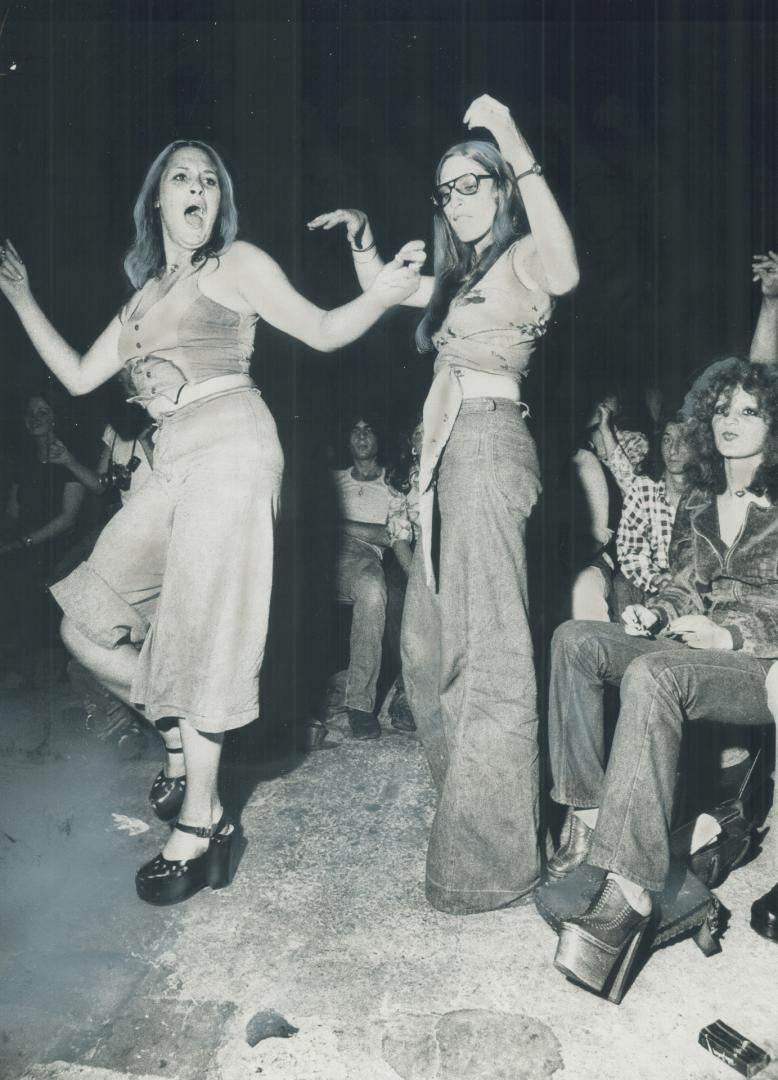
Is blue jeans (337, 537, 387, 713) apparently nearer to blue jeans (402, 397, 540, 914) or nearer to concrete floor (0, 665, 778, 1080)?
concrete floor (0, 665, 778, 1080)

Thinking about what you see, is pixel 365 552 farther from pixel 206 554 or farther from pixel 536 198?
pixel 536 198

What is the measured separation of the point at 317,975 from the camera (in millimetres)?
2463

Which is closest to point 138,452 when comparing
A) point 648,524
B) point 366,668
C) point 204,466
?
point 366,668

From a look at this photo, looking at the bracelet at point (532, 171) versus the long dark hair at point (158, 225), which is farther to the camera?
the long dark hair at point (158, 225)

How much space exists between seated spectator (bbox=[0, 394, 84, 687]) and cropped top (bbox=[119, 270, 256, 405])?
326cm

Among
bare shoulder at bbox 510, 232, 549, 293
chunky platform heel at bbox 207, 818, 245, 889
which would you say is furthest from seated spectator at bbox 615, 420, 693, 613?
chunky platform heel at bbox 207, 818, 245, 889

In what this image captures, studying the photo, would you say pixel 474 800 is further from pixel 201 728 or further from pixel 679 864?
pixel 201 728

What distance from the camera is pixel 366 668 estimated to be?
4.66 m

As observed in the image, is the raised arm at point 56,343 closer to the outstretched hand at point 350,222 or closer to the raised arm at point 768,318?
the outstretched hand at point 350,222

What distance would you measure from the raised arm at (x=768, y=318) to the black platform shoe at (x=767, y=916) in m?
2.02

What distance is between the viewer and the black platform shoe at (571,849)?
297 centimetres

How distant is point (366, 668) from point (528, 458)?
2.14 m

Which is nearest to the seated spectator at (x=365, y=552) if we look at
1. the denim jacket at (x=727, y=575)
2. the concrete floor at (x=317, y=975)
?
the concrete floor at (x=317, y=975)

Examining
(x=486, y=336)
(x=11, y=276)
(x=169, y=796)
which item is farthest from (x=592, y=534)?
(x=11, y=276)
